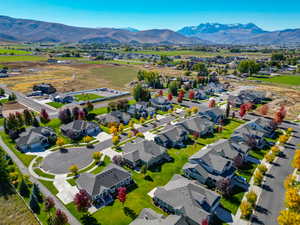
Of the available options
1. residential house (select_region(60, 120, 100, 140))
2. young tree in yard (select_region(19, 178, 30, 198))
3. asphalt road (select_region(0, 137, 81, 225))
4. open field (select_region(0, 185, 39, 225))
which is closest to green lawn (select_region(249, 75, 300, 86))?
residential house (select_region(60, 120, 100, 140))

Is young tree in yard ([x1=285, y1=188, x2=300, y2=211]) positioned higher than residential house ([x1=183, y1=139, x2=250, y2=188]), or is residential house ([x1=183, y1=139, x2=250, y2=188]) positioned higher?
young tree in yard ([x1=285, y1=188, x2=300, y2=211])

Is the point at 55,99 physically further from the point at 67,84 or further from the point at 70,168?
the point at 70,168

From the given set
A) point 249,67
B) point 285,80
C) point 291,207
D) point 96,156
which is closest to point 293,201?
point 291,207

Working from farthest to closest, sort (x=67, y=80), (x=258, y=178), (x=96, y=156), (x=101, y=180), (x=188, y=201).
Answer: (x=67, y=80), (x=96, y=156), (x=258, y=178), (x=101, y=180), (x=188, y=201)

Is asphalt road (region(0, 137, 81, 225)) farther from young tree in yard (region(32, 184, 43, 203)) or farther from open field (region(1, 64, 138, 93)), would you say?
open field (region(1, 64, 138, 93))

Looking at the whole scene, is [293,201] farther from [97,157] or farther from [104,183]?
[97,157]

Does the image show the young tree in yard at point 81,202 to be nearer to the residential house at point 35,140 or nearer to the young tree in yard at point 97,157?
the young tree in yard at point 97,157
